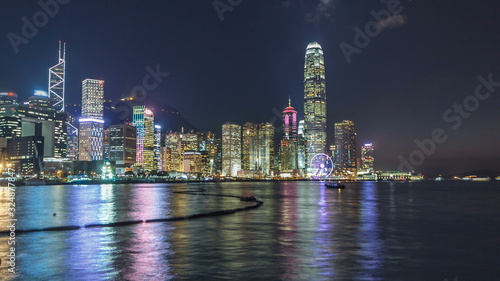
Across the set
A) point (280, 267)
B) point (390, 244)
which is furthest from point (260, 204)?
point (280, 267)

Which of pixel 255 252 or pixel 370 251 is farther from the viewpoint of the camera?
pixel 370 251

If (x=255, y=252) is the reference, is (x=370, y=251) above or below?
below

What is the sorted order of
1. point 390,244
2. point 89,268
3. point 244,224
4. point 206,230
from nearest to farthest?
point 89,268, point 390,244, point 206,230, point 244,224

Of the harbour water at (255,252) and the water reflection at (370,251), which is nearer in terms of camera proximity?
the harbour water at (255,252)

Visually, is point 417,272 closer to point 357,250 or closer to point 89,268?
point 357,250

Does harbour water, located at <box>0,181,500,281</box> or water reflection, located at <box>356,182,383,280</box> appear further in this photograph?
water reflection, located at <box>356,182,383,280</box>

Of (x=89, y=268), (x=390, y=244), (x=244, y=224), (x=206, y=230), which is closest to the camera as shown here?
(x=89, y=268)

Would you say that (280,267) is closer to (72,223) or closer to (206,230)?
(206,230)

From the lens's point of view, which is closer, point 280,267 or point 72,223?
point 280,267

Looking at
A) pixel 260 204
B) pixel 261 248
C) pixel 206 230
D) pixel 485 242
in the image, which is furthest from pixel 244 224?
pixel 260 204
